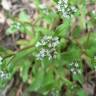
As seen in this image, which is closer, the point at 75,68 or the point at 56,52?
the point at 56,52

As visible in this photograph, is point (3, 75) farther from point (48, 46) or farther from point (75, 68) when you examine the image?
point (75, 68)

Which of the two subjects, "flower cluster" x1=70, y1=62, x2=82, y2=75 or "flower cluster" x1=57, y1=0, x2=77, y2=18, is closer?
"flower cluster" x1=57, y1=0, x2=77, y2=18

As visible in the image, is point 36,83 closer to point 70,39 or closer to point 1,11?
point 70,39

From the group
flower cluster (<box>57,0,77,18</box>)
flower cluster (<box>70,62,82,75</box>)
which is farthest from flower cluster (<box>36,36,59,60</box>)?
flower cluster (<box>70,62,82,75</box>)

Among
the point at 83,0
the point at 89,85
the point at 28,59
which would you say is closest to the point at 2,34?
the point at 28,59

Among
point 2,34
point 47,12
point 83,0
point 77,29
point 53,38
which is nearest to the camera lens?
point 53,38

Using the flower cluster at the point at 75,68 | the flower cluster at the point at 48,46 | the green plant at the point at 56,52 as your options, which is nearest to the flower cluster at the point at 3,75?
the green plant at the point at 56,52

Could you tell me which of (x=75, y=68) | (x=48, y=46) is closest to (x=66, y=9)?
(x=48, y=46)

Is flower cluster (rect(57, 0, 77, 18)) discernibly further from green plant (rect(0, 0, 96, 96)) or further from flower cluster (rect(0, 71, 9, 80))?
flower cluster (rect(0, 71, 9, 80))

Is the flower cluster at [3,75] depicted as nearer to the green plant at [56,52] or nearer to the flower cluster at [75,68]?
the green plant at [56,52]
